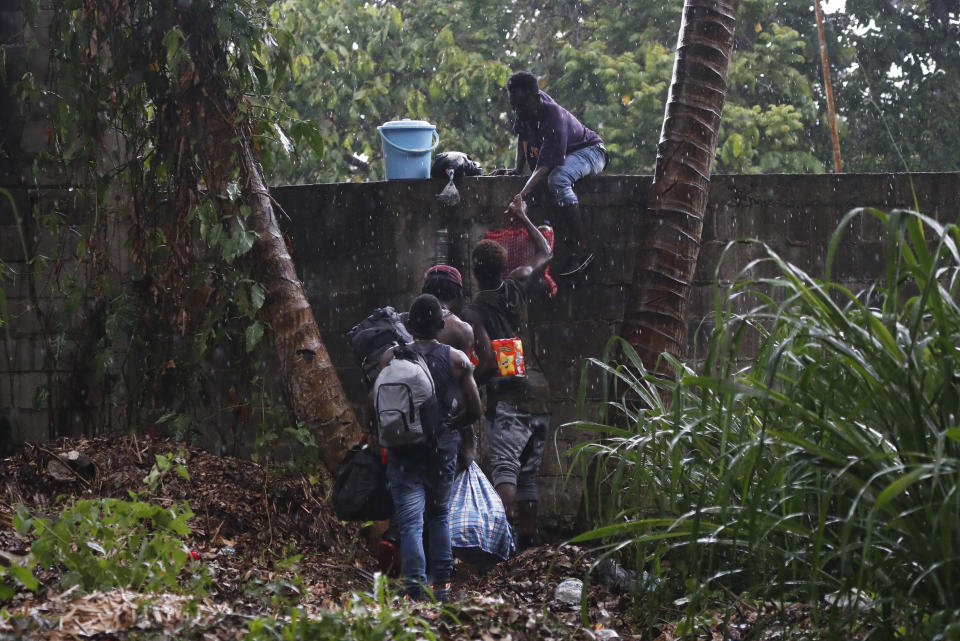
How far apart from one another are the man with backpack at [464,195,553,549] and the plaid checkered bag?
0.74 meters

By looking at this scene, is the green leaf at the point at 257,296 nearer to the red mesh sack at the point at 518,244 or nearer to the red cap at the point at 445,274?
the red cap at the point at 445,274

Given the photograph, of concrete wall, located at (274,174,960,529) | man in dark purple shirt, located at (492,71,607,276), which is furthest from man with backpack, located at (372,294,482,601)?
man in dark purple shirt, located at (492,71,607,276)

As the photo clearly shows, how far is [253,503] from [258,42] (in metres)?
2.46

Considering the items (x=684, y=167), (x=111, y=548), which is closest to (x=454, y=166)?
(x=684, y=167)

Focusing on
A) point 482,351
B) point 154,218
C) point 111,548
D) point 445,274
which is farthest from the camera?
point 154,218

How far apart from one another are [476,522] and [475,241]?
7.05 feet

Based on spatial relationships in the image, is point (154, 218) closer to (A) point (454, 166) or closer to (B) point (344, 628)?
(A) point (454, 166)

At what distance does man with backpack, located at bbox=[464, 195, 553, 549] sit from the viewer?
254 inches

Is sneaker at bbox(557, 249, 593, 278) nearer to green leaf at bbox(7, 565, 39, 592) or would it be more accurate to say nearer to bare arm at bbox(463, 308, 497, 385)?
bare arm at bbox(463, 308, 497, 385)

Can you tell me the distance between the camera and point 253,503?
19.7ft

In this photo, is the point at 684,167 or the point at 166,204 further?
the point at 166,204

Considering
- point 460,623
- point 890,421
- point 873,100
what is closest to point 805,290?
point 890,421

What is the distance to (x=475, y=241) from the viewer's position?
7.22m

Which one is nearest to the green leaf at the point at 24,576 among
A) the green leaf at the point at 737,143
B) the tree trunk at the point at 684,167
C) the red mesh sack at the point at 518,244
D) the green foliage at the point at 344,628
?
the green foliage at the point at 344,628
